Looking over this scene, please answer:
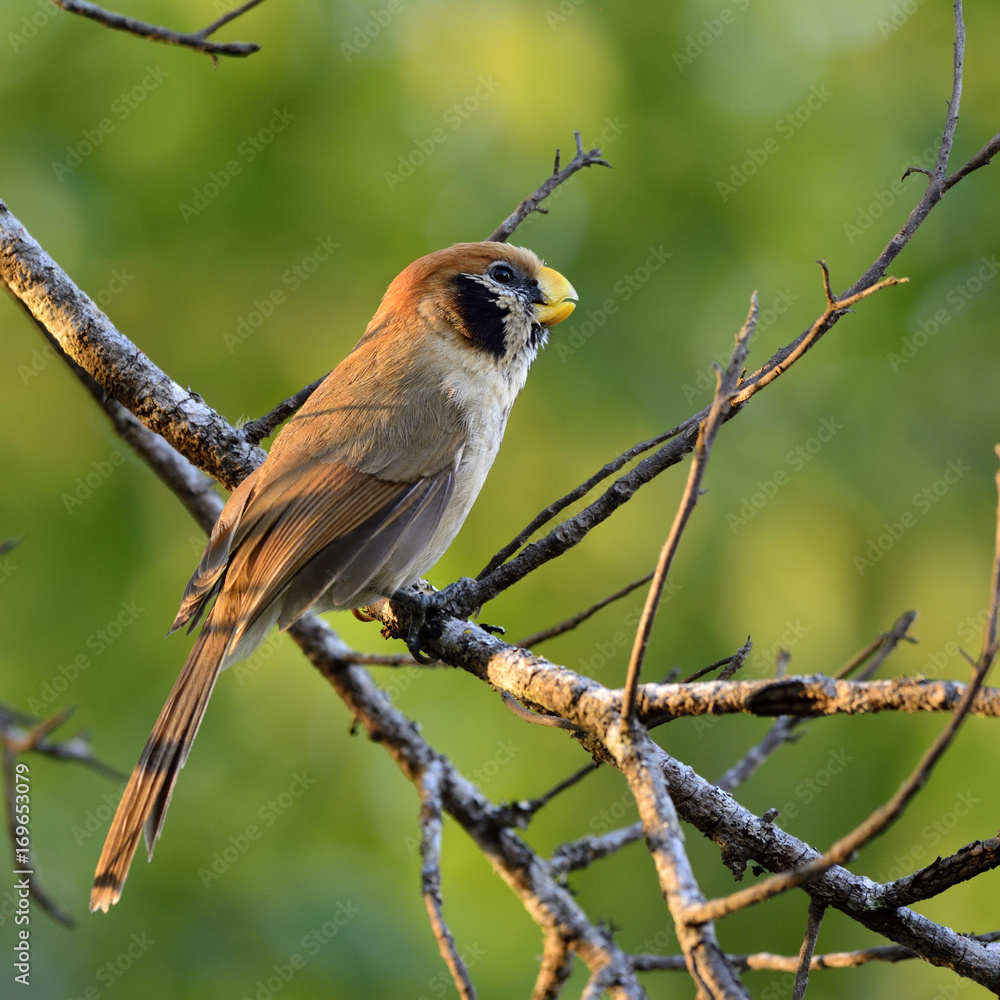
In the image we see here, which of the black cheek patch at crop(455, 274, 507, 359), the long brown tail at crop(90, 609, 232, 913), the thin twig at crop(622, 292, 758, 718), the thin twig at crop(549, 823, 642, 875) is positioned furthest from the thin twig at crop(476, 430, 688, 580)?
the black cheek patch at crop(455, 274, 507, 359)

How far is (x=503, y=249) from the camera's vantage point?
3.62 metres

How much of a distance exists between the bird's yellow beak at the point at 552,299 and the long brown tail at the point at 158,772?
5.50 feet

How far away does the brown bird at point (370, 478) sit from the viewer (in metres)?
2.72

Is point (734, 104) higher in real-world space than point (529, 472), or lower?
higher

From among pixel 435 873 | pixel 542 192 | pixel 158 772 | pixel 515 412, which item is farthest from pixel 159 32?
pixel 515 412

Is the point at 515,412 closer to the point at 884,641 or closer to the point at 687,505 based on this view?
the point at 884,641

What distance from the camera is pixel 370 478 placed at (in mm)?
3131

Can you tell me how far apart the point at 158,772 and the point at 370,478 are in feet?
3.56

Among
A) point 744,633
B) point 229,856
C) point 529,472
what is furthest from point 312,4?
point 229,856

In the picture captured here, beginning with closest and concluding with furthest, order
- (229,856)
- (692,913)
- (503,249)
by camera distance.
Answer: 1. (692,913)
2. (503,249)
3. (229,856)

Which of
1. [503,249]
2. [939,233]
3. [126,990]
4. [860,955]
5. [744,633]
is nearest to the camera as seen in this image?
[860,955]

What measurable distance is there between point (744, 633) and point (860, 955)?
4.09 metres

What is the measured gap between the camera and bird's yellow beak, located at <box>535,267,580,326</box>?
12.1 ft

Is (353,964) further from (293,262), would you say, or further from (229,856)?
(293,262)
